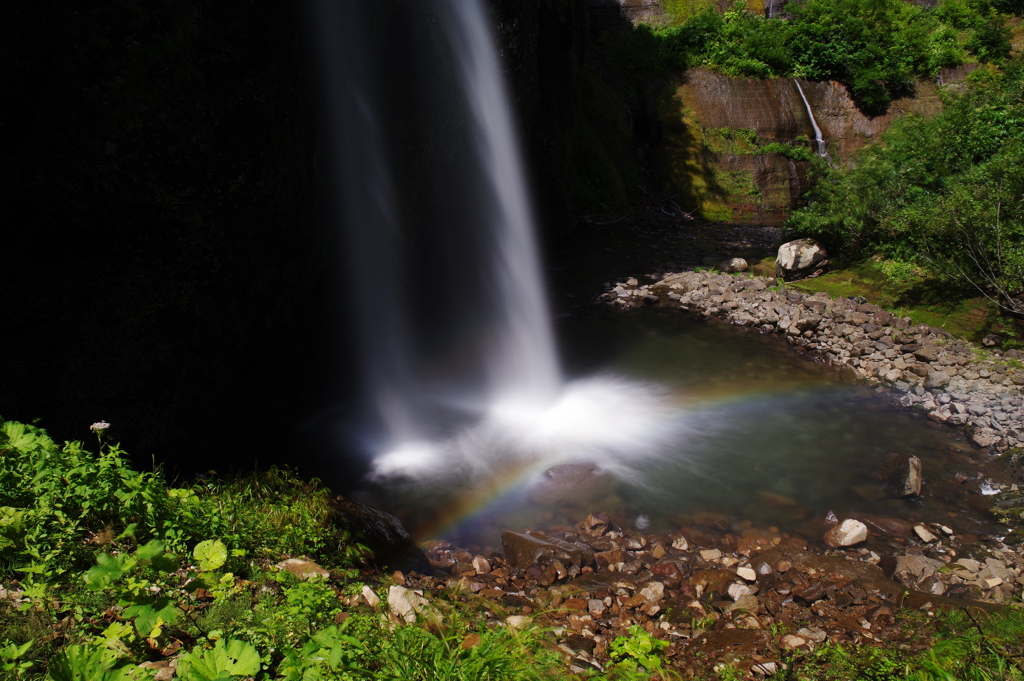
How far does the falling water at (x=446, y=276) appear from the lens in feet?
23.8

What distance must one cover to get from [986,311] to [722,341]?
3.84 m

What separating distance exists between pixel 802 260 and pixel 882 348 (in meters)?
3.40

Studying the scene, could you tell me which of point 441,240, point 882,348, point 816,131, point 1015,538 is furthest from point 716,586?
point 816,131

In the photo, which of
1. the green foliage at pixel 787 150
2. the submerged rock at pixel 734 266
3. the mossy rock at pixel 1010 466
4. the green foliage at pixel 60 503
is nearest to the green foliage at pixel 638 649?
the green foliage at pixel 60 503

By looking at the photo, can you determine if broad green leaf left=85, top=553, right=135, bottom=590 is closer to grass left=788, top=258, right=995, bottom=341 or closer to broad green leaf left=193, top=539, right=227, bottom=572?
broad green leaf left=193, top=539, right=227, bottom=572

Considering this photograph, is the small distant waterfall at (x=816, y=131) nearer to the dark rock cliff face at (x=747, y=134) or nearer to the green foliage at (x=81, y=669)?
the dark rock cliff face at (x=747, y=134)

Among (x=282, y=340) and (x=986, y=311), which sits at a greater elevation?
(x=282, y=340)

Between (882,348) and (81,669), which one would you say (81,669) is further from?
(882,348)

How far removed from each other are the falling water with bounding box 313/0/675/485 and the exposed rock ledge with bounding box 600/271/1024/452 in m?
3.04

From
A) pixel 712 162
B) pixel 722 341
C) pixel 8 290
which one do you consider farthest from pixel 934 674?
pixel 712 162

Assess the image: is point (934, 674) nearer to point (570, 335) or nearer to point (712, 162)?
point (570, 335)

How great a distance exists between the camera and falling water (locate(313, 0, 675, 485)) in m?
7.27

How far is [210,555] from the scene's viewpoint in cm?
270

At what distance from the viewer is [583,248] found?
51.8 feet
